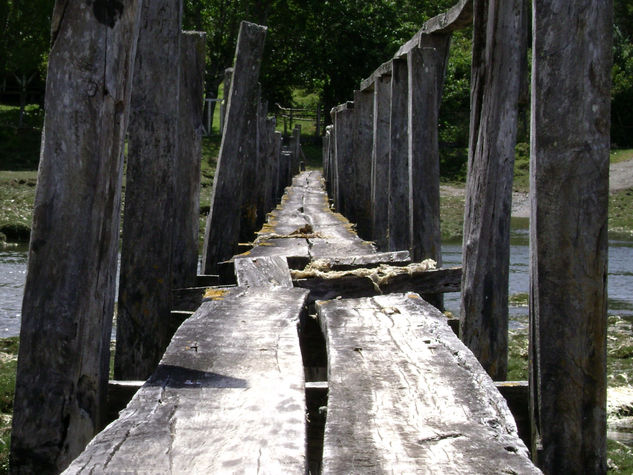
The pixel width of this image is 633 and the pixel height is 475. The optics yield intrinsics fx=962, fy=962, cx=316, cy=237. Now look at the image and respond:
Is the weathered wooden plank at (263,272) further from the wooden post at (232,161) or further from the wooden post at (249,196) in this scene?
the wooden post at (249,196)

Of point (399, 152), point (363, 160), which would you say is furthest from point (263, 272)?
point (363, 160)

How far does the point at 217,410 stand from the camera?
268cm

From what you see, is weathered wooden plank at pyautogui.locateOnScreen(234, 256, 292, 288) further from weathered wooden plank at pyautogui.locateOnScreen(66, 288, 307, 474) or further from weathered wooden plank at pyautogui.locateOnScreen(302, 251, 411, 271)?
weathered wooden plank at pyautogui.locateOnScreen(66, 288, 307, 474)

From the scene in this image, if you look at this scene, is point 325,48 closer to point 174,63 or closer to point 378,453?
point 174,63

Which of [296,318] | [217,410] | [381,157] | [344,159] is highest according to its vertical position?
[344,159]

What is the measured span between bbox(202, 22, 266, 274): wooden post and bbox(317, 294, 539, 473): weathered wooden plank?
327 centimetres

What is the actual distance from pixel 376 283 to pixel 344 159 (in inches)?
369

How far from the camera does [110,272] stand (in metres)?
3.22

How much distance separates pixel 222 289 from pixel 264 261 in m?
0.79

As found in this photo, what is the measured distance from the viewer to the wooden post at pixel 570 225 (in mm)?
3076

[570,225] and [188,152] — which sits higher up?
[188,152]

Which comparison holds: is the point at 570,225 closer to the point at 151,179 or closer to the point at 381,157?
the point at 151,179

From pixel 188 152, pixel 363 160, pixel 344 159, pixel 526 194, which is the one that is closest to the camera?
pixel 188 152

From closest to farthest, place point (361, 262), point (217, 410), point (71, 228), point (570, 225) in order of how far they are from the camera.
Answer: point (217, 410)
point (71, 228)
point (570, 225)
point (361, 262)
